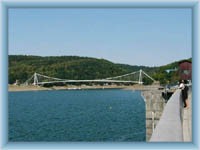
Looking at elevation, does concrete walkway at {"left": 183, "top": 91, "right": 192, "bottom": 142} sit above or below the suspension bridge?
below

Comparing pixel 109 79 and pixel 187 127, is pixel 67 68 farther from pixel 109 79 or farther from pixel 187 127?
pixel 187 127

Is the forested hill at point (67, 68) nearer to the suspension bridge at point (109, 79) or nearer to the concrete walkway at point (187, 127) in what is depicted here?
the suspension bridge at point (109, 79)

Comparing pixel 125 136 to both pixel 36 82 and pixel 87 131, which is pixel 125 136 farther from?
pixel 36 82

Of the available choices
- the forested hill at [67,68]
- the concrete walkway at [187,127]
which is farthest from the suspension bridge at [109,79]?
the concrete walkway at [187,127]

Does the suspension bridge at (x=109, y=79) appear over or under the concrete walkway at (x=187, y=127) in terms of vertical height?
over

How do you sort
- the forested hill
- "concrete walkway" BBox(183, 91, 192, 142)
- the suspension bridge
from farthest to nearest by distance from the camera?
the suspension bridge, the forested hill, "concrete walkway" BBox(183, 91, 192, 142)

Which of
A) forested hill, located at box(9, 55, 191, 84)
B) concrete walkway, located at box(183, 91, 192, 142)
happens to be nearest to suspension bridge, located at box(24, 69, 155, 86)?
forested hill, located at box(9, 55, 191, 84)

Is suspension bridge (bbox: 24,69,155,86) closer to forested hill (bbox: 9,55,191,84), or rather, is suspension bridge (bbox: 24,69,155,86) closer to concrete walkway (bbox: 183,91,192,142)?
forested hill (bbox: 9,55,191,84)

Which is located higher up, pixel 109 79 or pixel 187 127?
pixel 109 79

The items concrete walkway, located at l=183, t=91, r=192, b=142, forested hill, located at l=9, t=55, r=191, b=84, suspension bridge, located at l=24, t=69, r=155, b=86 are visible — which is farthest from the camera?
suspension bridge, located at l=24, t=69, r=155, b=86

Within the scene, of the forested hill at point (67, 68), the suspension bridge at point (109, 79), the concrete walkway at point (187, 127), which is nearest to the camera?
the concrete walkway at point (187, 127)

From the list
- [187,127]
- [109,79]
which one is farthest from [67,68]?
[187,127]
